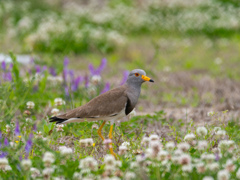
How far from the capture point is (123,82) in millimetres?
4996

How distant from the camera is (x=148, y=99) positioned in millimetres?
5848

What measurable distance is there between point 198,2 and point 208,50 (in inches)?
164

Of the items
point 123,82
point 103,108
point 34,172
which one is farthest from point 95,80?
point 34,172

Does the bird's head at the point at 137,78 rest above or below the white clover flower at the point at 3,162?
above

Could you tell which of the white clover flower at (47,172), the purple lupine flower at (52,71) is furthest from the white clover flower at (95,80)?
the white clover flower at (47,172)

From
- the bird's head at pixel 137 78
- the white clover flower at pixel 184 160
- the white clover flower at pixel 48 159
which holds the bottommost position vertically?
the white clover flower at pixel 48 159

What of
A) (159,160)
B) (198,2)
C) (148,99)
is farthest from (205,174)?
(198,2)

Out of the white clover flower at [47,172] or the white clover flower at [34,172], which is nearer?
the white clover flower at [47,172]

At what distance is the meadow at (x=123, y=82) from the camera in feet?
8.45

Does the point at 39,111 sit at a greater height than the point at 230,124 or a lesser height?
lesser

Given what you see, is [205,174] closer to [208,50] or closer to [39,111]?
[39,111]

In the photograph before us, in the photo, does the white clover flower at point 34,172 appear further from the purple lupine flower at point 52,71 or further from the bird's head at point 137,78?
the purple lupine flower at point 52,71

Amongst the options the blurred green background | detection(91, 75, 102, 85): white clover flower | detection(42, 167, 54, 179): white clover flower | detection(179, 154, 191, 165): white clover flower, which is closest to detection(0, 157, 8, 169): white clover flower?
detection(42, 167, 54, 179): white clover flower

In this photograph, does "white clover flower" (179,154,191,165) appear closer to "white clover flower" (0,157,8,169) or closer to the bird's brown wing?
"white clover flower" (0,157,8,169)
